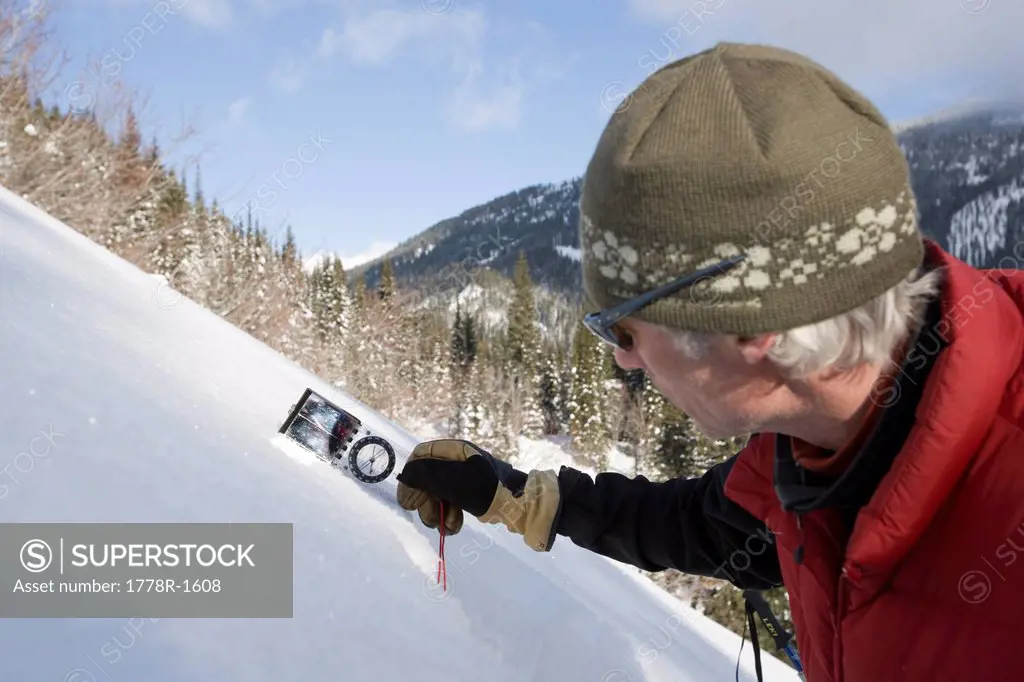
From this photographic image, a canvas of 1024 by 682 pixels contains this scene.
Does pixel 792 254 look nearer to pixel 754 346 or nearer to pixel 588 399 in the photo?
pixel 754 346

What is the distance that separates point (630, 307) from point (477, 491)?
3.77 ft

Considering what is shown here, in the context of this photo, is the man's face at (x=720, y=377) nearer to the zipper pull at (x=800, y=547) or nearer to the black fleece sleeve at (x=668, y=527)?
the zipper pull at (x=800, y=547)

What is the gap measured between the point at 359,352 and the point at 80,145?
1094 cm

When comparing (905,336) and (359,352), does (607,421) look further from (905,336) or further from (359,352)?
(905,336)

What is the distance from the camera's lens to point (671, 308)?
3.72 ft

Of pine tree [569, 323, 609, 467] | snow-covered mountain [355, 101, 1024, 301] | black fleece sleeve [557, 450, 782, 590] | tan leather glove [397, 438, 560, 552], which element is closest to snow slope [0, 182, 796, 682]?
tan leather glove [397, 438, 560, 552]

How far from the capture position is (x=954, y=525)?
0.99 m

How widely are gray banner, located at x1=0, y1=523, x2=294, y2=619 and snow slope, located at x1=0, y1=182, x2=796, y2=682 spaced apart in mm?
43

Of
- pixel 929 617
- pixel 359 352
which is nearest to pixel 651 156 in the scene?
pixel 929 617

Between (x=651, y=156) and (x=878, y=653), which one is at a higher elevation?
(x=651, y=156)

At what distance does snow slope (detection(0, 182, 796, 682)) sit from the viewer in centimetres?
144

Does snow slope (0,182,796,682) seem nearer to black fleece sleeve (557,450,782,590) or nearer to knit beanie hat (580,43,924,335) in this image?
black fleece sleeve (557,450,782,590)

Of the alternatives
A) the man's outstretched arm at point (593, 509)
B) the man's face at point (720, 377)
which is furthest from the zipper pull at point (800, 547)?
the man's outstretched arm at point (593, 509)

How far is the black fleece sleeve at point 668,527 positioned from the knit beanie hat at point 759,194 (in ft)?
3.03
